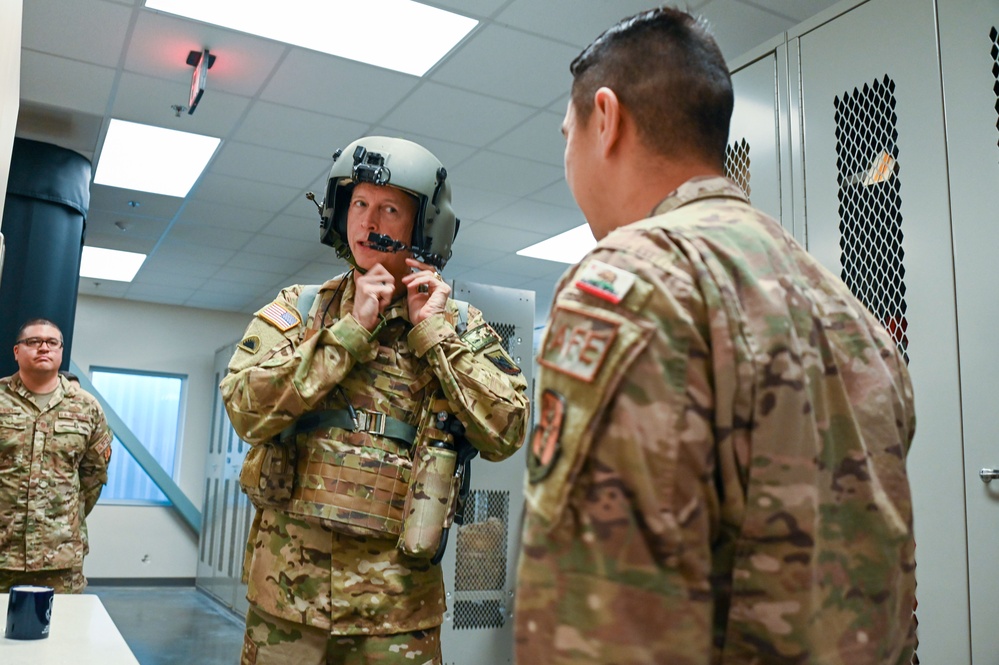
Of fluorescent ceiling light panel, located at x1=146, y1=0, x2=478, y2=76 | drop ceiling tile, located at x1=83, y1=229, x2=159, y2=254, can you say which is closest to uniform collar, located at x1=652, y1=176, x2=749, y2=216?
fluorescent ceiling light panel, located at x1=146, y1=0, x2=478, y2=76

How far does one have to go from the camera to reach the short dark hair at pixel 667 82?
2.92ft

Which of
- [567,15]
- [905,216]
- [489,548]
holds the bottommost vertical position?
[489,548]

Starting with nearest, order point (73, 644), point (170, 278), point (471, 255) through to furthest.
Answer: point (73, 644)
point (471, 255)
point (170, 278)

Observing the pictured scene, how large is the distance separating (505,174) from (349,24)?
6.02 feet

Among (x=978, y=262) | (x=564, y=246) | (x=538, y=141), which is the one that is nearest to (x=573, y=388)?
(x=978, y=262)

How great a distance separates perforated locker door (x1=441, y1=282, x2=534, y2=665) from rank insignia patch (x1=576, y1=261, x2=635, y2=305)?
2876 millimetres

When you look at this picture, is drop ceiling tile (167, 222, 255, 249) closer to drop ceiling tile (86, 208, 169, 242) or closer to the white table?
drop ceiling tile (86, 208, 169, 242)

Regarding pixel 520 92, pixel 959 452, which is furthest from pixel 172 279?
pixel 959 452

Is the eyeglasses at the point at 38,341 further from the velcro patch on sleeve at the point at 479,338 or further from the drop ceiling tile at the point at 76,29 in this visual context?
the velcro patch on sleeve at the point at 479,338

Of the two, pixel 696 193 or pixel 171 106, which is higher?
pixel 171 106

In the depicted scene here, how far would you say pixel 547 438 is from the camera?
691 mm

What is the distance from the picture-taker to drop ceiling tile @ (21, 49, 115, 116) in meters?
4.23

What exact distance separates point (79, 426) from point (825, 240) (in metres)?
3.46

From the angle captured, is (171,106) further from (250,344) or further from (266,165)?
(250,344)
